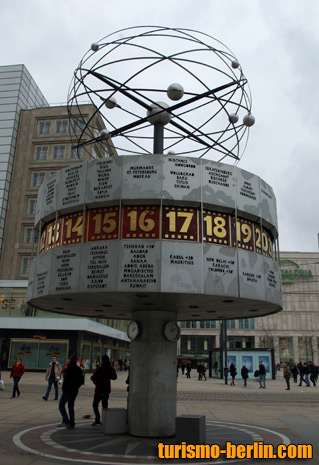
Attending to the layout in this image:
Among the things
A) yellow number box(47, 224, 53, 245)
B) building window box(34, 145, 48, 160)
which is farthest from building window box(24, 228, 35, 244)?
yellow number box(47, 224, 53, 245)

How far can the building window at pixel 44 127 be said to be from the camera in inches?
2235

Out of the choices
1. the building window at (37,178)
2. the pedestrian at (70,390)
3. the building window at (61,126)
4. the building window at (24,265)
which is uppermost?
the building window at (61,126)

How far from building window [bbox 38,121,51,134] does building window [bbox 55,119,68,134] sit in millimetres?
1268

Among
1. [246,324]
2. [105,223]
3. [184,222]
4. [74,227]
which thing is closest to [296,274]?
[246,324]

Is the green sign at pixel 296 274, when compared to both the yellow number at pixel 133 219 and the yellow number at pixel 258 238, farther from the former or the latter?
the yellow number at pixel 133 219

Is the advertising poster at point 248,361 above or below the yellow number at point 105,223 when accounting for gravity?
below

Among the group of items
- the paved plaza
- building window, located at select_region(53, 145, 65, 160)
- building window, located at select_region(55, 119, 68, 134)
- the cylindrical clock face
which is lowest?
the paved plaza

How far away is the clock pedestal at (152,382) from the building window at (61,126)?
48.5 metres

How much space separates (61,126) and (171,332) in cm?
4961

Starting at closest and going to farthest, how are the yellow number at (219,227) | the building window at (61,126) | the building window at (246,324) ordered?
1. the yellow number at (219,227)
2. the building window at (61,126)
3. the building window at (246,324)

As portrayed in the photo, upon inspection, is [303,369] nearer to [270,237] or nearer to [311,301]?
[270,237]

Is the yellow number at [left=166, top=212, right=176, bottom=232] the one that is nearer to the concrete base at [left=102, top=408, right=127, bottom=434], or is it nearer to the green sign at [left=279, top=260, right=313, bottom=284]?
the concrete base at [left=102, top=408, right=127, bottom=434]

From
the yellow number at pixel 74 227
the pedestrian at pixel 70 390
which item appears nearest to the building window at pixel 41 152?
the yellow number at pixel 74 227

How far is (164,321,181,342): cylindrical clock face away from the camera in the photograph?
38.0 ft
